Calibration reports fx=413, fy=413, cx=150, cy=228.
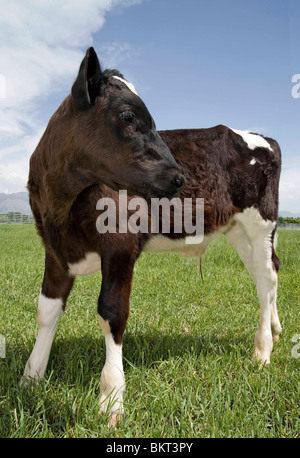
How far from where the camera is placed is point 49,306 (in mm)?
3449

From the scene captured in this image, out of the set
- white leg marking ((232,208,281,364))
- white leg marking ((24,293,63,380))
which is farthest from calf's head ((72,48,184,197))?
white leg marking ((232,208,281,364))

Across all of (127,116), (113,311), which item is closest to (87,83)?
(127,116)

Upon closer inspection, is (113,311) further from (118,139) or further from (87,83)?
(87,83)

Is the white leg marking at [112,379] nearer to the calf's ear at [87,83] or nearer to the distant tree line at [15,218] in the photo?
the calf's ear at [87,83]

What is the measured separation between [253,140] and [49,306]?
272cm

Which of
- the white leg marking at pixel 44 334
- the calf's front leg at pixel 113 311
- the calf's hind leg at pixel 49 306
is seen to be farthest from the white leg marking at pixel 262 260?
the white leg marking at pixel 44 334

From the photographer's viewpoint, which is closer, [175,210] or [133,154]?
[133,154]

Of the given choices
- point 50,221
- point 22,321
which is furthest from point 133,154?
point 22,321

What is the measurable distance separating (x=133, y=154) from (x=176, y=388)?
1.72m

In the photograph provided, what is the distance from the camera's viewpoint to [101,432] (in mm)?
2471

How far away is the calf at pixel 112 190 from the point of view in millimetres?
2654

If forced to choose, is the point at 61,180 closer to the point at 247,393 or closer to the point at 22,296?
the point at 247,393

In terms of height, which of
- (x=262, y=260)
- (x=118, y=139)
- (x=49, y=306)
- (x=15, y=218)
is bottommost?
(x=49, y=306)
